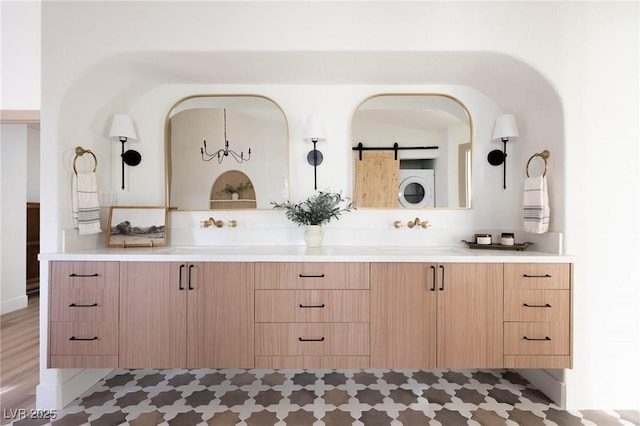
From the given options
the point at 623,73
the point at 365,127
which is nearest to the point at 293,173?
the point at 365,127

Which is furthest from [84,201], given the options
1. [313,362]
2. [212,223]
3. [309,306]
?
[313,362]

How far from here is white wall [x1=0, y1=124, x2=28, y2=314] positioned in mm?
3684

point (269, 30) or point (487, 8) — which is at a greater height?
point (487, 8)

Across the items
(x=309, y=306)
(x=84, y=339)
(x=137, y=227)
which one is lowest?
(x=84, y=339)

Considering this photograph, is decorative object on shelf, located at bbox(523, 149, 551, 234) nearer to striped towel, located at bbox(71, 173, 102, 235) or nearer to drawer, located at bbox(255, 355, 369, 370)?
drawer, located at bbox(255, 355, 369, 370)

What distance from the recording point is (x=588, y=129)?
78.0 inches

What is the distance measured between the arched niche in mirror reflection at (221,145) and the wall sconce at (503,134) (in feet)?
5.19

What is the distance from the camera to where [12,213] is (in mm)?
3820

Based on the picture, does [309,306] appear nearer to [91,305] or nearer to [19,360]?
[91,305]

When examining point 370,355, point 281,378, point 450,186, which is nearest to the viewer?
point 370,355

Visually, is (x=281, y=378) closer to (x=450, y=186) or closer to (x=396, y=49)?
(x=450, y=186)

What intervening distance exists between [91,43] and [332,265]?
202cm

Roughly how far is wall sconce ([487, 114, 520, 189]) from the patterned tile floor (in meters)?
1.49

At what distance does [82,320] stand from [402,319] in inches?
75.0
